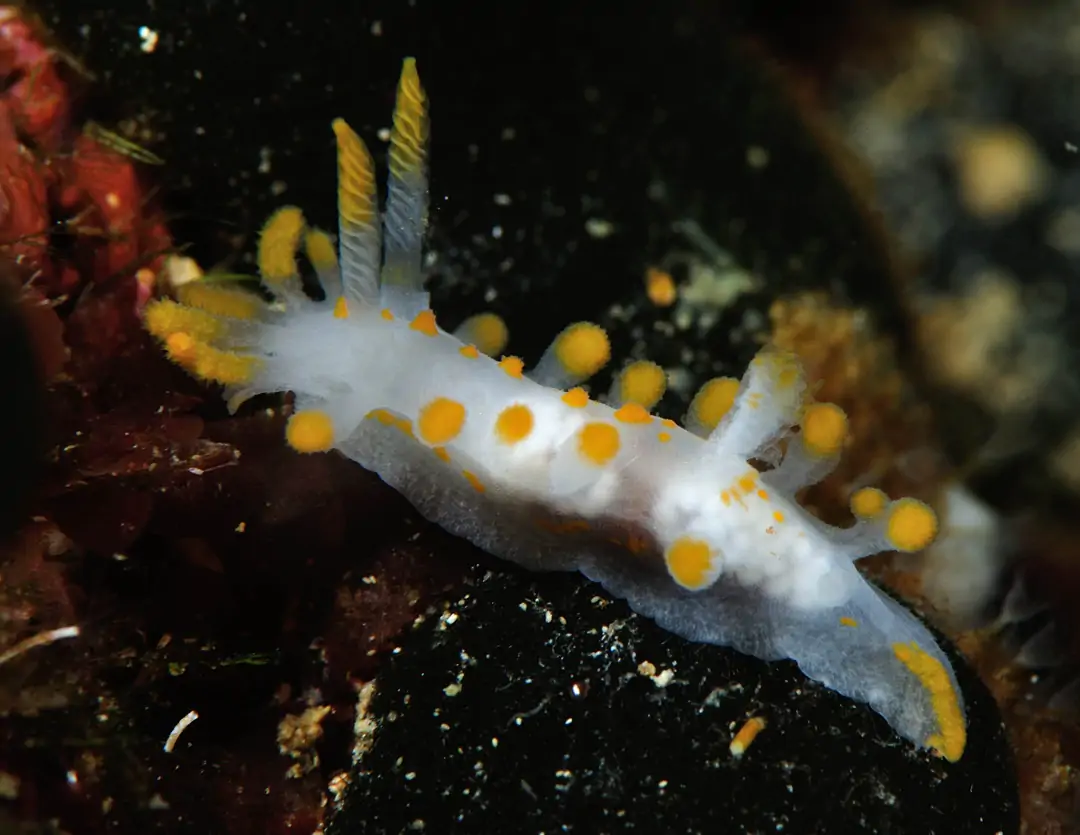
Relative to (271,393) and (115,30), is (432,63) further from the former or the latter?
(271,393)

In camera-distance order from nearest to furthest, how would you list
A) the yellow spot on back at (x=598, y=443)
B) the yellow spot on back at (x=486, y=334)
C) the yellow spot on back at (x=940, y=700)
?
the yellow spot on back at (x=940, y=700)
the yellow spot on back at (x=598, y=443)
the yellow spot on back at (x=486, y=334)

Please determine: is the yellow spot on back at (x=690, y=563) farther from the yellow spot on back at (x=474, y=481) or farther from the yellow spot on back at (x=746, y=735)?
the yellow spot on back at (x=474, y=481)

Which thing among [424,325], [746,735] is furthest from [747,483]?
[424,325]

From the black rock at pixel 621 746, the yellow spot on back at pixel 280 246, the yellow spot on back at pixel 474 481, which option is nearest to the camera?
the black rock at pixel 621 746

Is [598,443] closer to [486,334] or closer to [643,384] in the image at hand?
[643,384]

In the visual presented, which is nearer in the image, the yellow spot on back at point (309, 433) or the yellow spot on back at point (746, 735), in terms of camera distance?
the yellow spot on back at point (746, 735)

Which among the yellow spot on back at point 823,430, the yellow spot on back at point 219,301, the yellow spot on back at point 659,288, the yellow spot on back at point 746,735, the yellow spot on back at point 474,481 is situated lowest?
the yellow spot on back at point 746,735

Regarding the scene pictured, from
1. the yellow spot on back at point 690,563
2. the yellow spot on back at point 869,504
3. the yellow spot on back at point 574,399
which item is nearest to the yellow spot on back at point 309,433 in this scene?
the yellow spot on back at point 574,399
